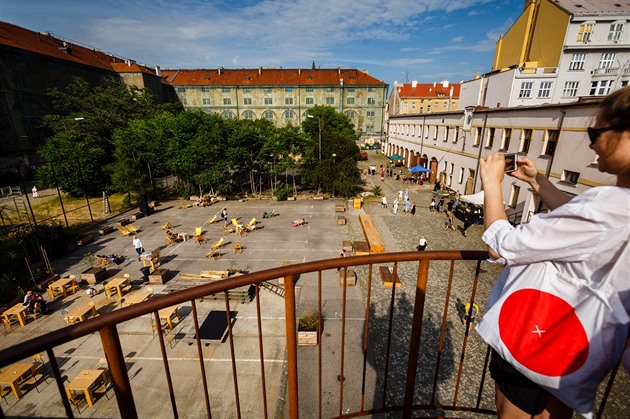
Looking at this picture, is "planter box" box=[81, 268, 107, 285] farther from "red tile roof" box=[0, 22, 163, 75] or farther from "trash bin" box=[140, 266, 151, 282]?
"red tile roof" box=[0, 22, 163, 75]

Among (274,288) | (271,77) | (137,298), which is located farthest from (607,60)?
(271,77)

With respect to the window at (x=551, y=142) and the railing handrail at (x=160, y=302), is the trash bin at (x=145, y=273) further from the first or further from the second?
the window at (x=551, y=142)

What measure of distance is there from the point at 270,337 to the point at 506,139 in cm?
1989

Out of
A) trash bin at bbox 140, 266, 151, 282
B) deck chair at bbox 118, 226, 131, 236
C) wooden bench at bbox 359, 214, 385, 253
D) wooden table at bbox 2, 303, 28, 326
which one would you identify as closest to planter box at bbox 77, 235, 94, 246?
deck chair at bbox 118, 226, 131, 236

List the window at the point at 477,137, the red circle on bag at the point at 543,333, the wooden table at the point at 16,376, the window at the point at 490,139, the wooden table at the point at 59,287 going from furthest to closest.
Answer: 1. the window at the point at 477,137
2. the window at the point at 490,139
3. the wooden table at the point at 59,287
4. the wooden table at the point at 16,376
5. the red circle on bag at the point at 543,333

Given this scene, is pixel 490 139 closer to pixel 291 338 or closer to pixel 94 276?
pixel 291 338

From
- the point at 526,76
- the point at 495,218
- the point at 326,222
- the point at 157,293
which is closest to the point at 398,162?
the point at 526,76

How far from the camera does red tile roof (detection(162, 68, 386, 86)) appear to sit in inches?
2473

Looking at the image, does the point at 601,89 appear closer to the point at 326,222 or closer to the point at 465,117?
the point at 465,117

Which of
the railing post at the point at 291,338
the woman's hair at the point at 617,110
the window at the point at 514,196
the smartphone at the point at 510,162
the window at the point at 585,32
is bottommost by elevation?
the window at the point at 514,196

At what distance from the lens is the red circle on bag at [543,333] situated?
1.44m

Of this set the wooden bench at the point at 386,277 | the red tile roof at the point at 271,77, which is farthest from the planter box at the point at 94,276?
the red tile roof at the point at 271,77

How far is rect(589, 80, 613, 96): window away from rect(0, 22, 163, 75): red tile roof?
66.1 m

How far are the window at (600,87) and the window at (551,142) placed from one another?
22647mm
